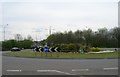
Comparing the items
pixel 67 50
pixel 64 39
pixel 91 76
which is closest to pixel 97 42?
pixel 64 39

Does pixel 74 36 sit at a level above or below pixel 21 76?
above

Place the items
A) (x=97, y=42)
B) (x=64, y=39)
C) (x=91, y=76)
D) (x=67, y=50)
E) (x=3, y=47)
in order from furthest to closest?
(x=3, y=47), (x=97, y=42), (x=64, y=39), (x=67, y=50), (x=91, y=76)

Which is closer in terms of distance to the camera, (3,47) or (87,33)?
(87,33)

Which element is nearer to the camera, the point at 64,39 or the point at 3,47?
the point at 64,39

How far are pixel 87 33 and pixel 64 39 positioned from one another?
38.8 ft

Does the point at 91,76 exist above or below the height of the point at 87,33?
below

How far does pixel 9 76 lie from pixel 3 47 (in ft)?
278

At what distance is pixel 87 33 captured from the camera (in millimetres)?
89188

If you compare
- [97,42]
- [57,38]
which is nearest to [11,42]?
[57,38]

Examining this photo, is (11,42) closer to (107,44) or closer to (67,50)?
(107,44)

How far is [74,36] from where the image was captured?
8269cm

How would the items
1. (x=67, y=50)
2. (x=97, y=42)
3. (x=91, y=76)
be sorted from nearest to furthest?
(x=91, y=76)
(x=67, y=50)
(x=97, y=42)

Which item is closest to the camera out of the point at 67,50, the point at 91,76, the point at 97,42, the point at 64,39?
the point at 91,76

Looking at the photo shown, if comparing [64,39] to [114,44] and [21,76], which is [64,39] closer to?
[114,44]
